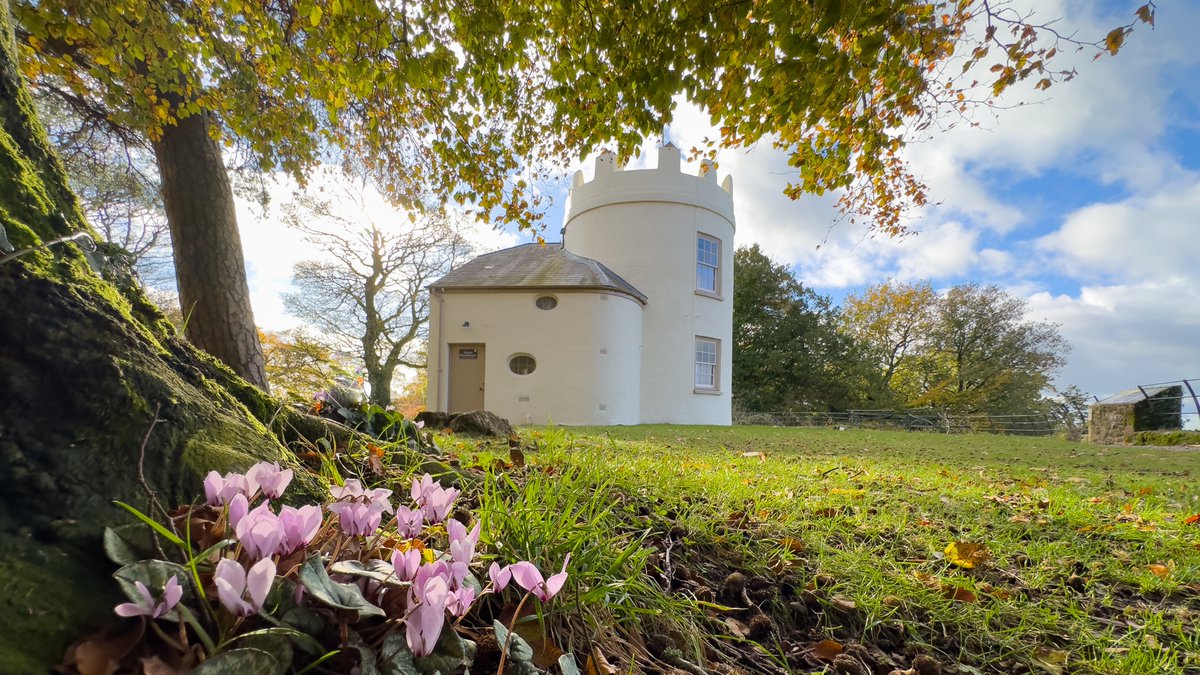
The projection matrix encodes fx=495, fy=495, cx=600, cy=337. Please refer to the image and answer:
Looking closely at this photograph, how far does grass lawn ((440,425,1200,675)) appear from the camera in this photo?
131cm

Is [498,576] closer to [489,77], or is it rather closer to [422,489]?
[422,489]

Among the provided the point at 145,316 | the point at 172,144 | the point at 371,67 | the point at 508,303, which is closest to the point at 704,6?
the point at 371,67

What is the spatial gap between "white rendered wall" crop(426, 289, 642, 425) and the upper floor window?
3594 millimetres

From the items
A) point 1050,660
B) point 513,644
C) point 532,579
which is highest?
point 532,579

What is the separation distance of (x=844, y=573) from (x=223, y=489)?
71.6 inches

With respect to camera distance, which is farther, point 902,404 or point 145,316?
point 902,404

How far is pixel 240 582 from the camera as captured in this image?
1.99 ft

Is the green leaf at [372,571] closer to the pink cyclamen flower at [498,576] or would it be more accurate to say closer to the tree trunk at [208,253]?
the pink cyclamen flower at [498,576]

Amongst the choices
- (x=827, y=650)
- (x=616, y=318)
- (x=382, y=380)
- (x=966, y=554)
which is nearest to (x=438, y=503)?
(x=827, y=650)

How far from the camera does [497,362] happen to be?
12883mm

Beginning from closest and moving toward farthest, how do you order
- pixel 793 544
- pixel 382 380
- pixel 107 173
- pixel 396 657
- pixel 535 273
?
pixel 396 657 → pixel 793 544 → pixel 107 173 → pixel 535 273 → pixel 382 380

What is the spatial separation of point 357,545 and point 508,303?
40.5ft

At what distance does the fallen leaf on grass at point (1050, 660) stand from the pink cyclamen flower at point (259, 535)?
1897mm

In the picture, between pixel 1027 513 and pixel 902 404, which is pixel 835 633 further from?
pixel 902 404
